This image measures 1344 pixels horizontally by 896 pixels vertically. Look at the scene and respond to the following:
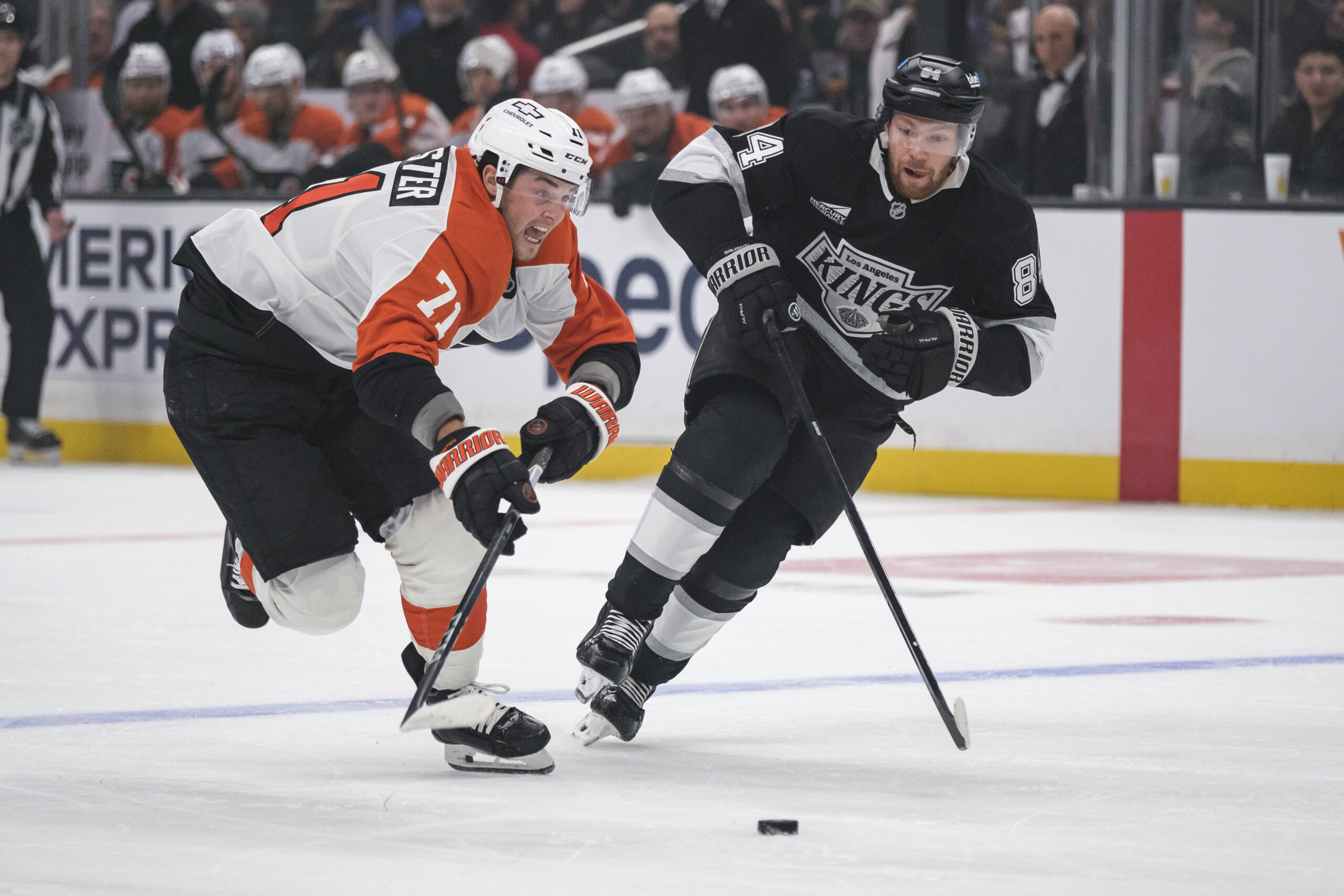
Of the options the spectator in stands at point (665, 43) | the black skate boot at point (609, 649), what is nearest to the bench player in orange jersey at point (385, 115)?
the spectator in stands at point (665, 43)

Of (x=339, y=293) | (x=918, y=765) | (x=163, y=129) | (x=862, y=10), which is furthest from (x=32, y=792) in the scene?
(x=163, y=129)

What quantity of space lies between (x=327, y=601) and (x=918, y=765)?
1.14 meters

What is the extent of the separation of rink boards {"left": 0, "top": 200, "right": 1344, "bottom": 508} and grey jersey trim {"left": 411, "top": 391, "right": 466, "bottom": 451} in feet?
17.7

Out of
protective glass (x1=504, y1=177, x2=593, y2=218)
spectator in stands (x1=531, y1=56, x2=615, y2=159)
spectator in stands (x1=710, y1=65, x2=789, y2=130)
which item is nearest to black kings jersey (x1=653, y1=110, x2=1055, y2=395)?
protective glass (x1=504, y1=177, x2=593, y2=218)

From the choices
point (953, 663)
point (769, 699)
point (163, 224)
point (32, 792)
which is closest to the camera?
point (32, 792)

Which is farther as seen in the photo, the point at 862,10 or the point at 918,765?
the point at 862,10

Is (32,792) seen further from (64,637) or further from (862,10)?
(862,10)

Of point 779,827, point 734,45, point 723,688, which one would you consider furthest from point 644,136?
point 779,827

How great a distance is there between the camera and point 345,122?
1020cm

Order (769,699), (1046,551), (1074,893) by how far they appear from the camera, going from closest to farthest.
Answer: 1. (1074,893)
2. (769,699)
3. (1046,551)

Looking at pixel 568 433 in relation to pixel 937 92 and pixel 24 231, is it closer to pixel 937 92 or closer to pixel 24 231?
pixel 937 92

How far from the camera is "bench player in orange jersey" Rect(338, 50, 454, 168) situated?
9.90m

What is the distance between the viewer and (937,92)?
3756 mm

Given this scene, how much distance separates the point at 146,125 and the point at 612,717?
7432 mm
